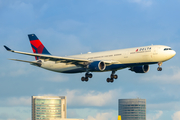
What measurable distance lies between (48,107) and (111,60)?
359 ft

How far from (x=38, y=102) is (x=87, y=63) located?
108m

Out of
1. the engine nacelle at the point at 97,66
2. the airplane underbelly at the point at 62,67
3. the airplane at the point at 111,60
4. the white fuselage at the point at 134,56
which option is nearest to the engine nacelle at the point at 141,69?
the airplane at the point at 111,60

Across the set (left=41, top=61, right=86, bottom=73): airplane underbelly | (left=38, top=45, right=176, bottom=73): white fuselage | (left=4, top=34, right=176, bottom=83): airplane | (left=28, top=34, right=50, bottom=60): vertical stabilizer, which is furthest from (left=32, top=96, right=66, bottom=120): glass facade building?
(left=38, top=45, right=176, bottom=73): white fuselage

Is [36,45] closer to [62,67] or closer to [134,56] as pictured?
[62,67]

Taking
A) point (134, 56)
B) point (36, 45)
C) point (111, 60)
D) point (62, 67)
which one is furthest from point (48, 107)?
point (134, 56)

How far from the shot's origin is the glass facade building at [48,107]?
17475 cm

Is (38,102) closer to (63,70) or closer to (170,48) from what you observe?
(63,70)

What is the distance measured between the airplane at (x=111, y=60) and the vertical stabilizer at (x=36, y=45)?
4966 millimetres

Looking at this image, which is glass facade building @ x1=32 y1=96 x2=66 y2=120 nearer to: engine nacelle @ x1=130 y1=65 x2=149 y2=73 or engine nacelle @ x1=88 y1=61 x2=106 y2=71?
engine nacelle @ x1=130 y1=65 x2=149 y2=73

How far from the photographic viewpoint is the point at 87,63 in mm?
76062

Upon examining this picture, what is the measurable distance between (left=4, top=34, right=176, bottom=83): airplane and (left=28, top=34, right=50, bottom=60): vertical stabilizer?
497 centimetres

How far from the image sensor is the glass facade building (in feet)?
573

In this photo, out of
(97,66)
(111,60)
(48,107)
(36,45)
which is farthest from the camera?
(48,107)

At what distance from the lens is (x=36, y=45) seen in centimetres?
9188
